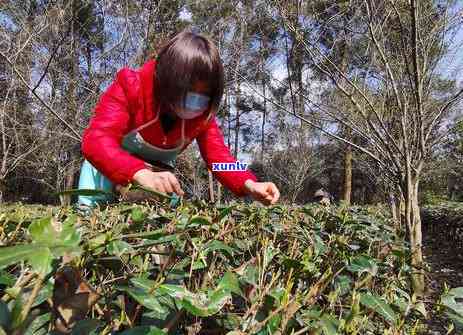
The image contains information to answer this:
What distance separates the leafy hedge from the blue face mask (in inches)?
20.1

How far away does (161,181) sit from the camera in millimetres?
1253

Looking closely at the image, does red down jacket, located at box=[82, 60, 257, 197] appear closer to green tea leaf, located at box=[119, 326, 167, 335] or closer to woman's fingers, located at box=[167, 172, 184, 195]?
woman's fingers, located at box=[167, 172, 184, 195]

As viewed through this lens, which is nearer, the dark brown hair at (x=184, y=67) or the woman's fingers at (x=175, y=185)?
the woman's fingers at (x=175, y=185)

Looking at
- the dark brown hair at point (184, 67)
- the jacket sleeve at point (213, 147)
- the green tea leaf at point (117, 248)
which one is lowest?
the green tea leaf at point (117, 248)

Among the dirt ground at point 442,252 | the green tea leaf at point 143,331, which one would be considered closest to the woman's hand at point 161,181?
the green tea leaf at point 143,331

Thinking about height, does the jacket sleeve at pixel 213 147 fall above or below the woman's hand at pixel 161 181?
above

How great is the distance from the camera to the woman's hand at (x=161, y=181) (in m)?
1.23

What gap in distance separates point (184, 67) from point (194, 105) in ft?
0.55

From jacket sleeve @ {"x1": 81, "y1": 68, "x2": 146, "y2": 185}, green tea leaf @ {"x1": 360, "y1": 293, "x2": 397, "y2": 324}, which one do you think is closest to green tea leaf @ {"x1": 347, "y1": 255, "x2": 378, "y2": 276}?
green tea leaf @ {"x1": 360, "y1": 293, "x2": 397, "y2": 324}

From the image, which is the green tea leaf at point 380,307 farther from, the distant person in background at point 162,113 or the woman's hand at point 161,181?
the distant person in background at point 162,113

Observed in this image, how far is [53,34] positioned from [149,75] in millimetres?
6188

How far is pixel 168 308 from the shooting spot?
0.72m

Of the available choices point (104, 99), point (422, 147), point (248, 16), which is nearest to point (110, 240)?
point (104, 99)
